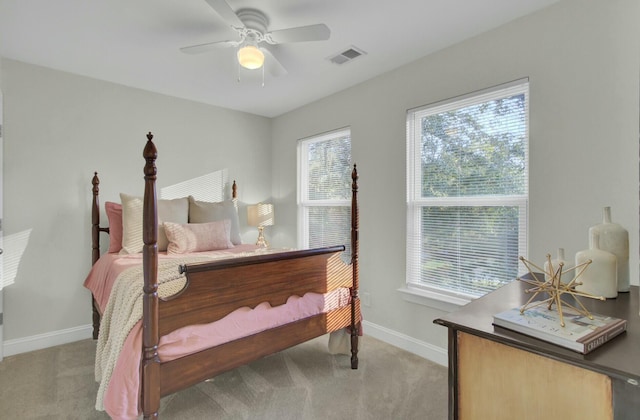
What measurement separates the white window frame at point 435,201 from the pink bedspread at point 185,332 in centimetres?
66

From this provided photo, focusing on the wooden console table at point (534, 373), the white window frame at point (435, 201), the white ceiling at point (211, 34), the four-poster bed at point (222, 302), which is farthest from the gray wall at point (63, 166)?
the wooden console table at point (534, 373)

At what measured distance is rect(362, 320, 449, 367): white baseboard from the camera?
2.52 m

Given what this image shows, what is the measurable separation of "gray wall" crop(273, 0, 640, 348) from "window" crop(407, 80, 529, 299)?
0.27 feet

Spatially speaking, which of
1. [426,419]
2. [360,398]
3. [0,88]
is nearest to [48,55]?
[0,88]

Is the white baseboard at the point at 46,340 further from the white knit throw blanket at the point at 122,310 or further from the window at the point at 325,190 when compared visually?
the window at the point at 325,190

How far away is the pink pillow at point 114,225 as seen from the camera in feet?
9.47

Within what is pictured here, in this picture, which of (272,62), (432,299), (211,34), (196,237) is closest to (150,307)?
(196,237)

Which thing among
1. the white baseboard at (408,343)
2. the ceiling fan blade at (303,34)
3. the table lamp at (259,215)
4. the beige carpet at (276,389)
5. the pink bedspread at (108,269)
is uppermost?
the ceiling fan blade at (303,34)

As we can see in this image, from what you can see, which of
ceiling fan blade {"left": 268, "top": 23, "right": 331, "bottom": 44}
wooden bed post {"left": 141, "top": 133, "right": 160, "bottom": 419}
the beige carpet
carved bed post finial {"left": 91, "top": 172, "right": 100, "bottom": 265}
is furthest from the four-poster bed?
carved bed post finial {"left": 91, "top": 172, "right": 100, "bottom": 265}

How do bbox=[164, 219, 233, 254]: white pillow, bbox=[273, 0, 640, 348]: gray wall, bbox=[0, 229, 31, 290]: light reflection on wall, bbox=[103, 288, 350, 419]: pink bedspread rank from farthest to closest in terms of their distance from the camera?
1. bbox=[164, 219, 233, 254]: white pillow
2. bbox=[0, 229, 31, 290]: light reflection on wall
3. bbox=[273, 0, 640, 348]: gray wall
4. bbox=[103, 288, 350, 419]: pink bedspread

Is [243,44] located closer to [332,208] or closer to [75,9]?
[75,9]

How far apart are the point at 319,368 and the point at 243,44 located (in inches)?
92.8

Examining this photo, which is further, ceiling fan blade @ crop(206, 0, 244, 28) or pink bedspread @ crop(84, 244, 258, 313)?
pink bedspread @ crop(84, 244, 258, 313)

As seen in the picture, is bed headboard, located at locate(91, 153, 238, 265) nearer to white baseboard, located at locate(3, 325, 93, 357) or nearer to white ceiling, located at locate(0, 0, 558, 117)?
white baseboard, located at locate(3, 325, 93, 357)
